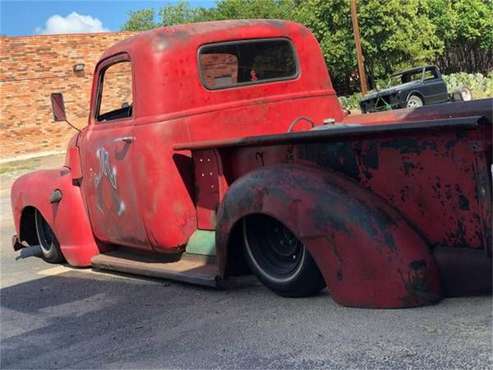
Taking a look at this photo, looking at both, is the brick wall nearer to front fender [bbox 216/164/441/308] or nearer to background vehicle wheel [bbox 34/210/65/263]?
background vehicle wheel [bbox 34/210/65/263]

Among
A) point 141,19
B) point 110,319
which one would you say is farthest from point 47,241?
point 141,19

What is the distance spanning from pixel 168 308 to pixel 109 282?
1.20m

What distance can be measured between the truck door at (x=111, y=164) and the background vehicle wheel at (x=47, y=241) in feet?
2.81

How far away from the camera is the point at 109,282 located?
554 centimetres

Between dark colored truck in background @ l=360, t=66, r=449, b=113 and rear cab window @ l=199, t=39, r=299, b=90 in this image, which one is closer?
rear cab window @ l=199, t=39, r=299, b=90

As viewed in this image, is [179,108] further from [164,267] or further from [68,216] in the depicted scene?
[68,216]

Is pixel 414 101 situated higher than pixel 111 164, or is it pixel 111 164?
pixel 111 164

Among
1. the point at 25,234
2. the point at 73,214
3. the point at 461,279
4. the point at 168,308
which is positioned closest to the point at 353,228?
the point at 461,279

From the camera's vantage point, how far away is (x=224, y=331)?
3869 mm

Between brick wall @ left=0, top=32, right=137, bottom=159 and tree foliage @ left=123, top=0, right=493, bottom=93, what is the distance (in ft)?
34.9

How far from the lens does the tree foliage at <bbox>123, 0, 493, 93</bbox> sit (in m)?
30.0

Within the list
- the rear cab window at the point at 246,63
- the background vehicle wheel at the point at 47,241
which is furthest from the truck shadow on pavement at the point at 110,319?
the rear cab window at the point at 246,63

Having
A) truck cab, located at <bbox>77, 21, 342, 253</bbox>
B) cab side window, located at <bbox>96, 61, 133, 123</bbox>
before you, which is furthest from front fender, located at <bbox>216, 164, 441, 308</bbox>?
cab side window, located at <bbox>96, 61, 133, 123</bbox>

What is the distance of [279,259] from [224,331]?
0.64 meters
